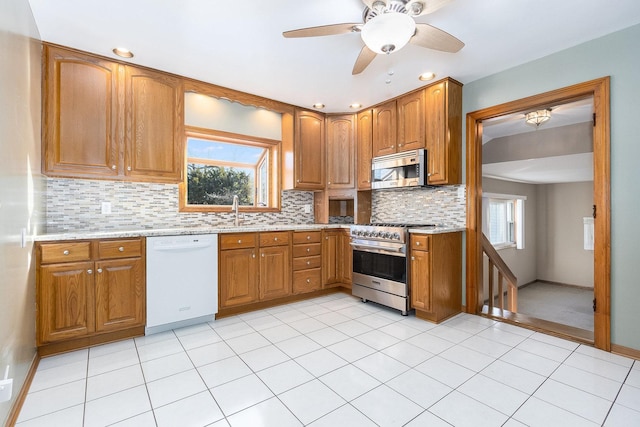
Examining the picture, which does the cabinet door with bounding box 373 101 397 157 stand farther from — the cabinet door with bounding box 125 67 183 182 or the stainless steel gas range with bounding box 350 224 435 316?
the cabinet door with bounding box 125 67 183 182

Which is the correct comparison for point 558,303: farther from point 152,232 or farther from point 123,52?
point 123,52

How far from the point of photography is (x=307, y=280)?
364 cm

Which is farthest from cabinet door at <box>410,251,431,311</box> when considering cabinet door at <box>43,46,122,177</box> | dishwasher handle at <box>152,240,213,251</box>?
cabinet door at <box>43,46,122,177</box>

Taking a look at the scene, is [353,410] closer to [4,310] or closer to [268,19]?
[4,310]

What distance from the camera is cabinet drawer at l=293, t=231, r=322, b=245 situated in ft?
11.6

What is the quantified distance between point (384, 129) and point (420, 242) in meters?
1.58

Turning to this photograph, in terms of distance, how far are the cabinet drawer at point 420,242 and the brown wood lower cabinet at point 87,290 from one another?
2.57m

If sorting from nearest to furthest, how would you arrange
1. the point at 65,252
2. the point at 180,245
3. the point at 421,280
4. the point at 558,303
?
1. the point at 65,252
2. the point at 180,245
3. the point at 421,280
4. the point at 558,303

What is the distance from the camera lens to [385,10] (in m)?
1.89

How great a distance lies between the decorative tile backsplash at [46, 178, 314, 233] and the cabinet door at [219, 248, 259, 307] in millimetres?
637

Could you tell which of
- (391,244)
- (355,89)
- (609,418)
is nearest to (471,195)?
(391,244)

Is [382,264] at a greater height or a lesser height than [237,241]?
lesser

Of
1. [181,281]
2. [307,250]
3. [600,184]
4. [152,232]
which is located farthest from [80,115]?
A: [600,184]

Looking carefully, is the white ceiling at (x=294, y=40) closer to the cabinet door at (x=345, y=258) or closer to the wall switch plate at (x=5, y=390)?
the cabinet door at (x=345, y=258)
